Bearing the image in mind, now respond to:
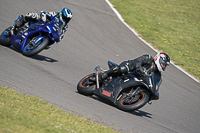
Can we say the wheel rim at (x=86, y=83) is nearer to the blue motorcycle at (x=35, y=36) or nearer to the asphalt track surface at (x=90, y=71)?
the asphalt track surface at (x=90, y=71)

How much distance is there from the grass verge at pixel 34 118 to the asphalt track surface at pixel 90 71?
0.56 metres

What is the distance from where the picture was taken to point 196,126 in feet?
27.1

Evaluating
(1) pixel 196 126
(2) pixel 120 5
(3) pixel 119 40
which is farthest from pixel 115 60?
(2) pixel 120 5

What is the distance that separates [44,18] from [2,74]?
9.99 ft

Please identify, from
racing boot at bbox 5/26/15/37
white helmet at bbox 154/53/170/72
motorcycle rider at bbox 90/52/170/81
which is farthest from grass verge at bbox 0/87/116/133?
racing boot at bbox 5/26/15/37

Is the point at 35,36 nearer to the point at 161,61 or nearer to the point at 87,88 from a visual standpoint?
the point at 87,88

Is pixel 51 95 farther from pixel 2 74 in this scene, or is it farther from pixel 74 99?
pixel 2 74

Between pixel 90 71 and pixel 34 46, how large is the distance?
220cm

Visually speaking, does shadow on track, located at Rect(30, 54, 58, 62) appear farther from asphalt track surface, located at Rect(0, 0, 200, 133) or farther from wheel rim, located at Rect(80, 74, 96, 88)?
wheel rim, located at Rect(80, 74, 96, 88)

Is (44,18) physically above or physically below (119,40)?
below

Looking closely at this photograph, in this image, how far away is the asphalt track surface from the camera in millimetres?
6637

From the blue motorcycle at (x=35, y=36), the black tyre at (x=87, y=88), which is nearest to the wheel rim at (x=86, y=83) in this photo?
the black tyre at (x=87, y=88)

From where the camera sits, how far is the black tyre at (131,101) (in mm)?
7045

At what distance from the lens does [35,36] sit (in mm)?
9664
